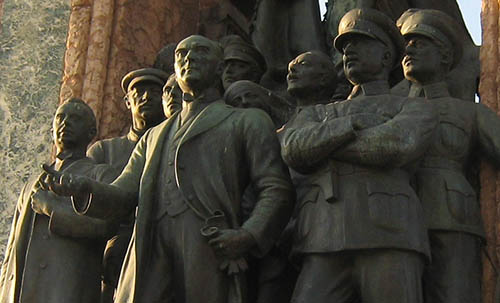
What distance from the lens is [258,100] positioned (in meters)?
9.48

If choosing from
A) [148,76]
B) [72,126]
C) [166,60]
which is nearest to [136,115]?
[148,76]

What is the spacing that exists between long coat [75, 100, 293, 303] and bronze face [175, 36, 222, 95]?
16 cm

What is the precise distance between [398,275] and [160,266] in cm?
128

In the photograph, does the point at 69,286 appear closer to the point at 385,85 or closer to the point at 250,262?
the point at 250,262

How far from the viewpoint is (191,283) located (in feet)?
27.3

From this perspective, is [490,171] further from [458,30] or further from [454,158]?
[458,30]

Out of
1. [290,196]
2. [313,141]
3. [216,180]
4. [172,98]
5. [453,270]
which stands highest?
[172,98]

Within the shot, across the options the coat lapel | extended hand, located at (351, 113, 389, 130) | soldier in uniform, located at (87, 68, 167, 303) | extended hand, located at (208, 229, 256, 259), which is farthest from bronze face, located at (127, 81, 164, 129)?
extended hand, located at (351, 113, 389, 130)

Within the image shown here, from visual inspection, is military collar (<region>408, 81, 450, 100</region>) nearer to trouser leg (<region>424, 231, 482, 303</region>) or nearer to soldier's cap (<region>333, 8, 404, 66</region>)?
soldier's cap (<region>333, 8, 404, 66</region>)

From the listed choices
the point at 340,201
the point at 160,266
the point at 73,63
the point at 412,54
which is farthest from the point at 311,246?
the point at 73,63

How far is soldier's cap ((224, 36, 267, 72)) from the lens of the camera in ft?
33.6

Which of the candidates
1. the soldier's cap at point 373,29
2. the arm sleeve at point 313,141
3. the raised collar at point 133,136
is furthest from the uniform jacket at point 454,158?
the raised collar at point 133,136

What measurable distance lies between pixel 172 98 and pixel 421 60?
145cm

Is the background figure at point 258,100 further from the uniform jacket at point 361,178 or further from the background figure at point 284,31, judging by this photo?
the background figure at point 284,31
